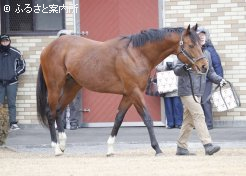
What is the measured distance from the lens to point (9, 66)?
16.6 metres

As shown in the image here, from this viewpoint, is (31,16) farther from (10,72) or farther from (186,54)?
(186,54)

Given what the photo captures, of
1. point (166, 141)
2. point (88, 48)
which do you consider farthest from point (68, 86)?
point (166, 141)

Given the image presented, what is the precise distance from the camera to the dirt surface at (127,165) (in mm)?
9883

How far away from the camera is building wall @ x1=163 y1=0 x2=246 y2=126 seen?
1636cm

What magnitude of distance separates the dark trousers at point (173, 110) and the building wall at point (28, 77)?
2636 millimetres

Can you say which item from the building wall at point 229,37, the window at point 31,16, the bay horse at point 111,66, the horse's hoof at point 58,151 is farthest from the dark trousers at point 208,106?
the horse's hoof at point 58,151

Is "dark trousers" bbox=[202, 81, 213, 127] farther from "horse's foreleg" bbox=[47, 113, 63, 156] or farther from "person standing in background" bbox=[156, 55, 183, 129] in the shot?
"horse's foreleg" bbox=[47, 113, 63, 156]

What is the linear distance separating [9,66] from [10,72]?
12 cm

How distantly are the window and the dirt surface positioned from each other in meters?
5.04

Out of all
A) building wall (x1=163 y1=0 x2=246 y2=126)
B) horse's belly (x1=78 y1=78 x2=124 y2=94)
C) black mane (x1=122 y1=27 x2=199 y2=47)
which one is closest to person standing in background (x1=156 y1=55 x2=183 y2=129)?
building wall (x1=163 y1=0 x2=246 y2=126)

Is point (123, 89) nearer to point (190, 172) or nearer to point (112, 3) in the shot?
point (190, 172)

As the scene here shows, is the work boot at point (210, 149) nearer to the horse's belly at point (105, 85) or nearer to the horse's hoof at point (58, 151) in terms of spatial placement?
the horse's belly at point (105, 85)

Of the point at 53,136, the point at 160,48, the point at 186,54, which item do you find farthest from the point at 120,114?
the point at 186,54

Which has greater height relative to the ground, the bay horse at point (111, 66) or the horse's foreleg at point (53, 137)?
the bay horse at point (111, 66)
